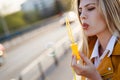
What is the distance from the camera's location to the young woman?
5.73ft

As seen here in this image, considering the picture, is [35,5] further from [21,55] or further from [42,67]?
[21,55]

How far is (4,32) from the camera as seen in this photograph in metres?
46.6

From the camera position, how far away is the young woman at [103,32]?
1747 mm

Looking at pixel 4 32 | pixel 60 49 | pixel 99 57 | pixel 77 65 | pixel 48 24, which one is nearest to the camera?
pixel 77 65

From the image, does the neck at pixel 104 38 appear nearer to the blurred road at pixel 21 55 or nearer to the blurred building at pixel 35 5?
the blurred building at pixel 35 5

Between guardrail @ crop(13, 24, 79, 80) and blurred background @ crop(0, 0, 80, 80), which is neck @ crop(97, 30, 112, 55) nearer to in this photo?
blurred background @ crop(0, 0, 80, 80)

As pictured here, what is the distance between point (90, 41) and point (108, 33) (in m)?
0.18

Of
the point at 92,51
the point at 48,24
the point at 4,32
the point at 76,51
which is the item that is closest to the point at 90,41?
the point at 92,51

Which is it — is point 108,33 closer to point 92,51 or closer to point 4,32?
point 92,51

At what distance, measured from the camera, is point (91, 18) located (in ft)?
5.95

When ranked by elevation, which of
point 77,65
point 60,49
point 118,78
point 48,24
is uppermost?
point 77,65

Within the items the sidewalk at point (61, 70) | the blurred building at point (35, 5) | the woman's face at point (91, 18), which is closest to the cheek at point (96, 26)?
the woman's face at point (91, 18)

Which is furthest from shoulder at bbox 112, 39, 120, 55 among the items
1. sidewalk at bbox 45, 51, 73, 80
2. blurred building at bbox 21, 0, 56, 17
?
sidewalk at bbox 45, 51, 73, 80

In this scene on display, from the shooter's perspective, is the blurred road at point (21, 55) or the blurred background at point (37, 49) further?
the blurred road at point (21, 55)
